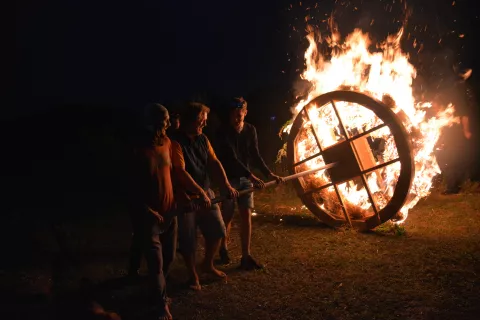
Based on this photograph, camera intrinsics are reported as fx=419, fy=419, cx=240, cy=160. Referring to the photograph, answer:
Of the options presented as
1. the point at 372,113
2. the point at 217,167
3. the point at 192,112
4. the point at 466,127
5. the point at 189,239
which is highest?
the point at 192,112

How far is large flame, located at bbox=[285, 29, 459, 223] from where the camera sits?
619 cm

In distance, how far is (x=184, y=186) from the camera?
4430 millimetres

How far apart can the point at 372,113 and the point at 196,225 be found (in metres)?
3.45

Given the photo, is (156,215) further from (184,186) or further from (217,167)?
(217,167)

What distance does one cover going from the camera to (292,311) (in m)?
4.14

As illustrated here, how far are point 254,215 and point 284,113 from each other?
11.1 meters

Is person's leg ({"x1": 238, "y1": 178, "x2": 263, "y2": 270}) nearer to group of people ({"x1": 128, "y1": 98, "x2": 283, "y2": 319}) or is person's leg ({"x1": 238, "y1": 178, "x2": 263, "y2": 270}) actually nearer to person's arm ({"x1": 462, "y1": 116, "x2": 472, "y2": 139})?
group of people ({"x1": 128, "y1": 98, "x2": 283, "y2": 319})

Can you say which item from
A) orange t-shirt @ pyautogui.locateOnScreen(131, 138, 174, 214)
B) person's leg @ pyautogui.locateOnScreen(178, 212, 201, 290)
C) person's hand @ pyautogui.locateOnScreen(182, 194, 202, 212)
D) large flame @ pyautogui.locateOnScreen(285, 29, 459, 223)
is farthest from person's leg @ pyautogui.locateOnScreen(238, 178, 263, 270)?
large flame @ pyautogui.locateOnScreen(285, 29, 459, 223)

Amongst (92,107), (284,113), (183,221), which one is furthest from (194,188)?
(92,107)

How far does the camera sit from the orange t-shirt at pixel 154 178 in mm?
3943

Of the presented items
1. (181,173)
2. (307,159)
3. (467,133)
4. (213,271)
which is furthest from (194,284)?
(467,133)

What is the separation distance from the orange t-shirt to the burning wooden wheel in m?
3.05

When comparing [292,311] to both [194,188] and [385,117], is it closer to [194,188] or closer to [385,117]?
[194,188]

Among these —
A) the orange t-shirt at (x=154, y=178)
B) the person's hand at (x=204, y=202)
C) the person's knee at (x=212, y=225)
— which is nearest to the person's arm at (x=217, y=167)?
the person's knee at (x=212, y=225)
